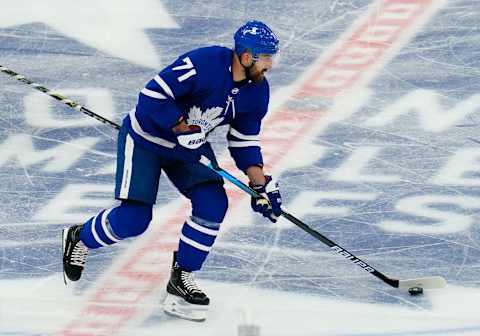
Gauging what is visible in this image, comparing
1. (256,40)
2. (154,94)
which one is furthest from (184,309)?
(256,40)

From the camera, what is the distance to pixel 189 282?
6.53 metres

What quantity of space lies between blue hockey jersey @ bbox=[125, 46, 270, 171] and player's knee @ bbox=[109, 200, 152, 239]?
10.7 inches

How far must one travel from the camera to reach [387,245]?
7152 mm

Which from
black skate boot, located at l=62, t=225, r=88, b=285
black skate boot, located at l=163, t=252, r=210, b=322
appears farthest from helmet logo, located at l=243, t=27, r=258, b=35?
black skate boot, located at l=62, t=225, r=88, b=285

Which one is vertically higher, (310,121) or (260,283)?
(310,121)

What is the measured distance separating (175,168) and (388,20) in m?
3.63

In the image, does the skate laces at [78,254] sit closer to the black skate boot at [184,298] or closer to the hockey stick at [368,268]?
the black skate boot at [184,298]

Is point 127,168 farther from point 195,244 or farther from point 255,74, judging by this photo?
point 255,74

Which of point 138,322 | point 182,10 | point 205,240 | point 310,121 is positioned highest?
point 182,10

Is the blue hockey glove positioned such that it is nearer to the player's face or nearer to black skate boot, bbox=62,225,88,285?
the player's face

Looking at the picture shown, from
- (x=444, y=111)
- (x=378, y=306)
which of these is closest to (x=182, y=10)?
(x=444, y=111)

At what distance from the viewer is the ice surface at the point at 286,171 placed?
6.52m

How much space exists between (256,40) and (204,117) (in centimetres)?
44

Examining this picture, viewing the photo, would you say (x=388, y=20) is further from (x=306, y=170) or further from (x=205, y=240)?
(x=205, y=240)
